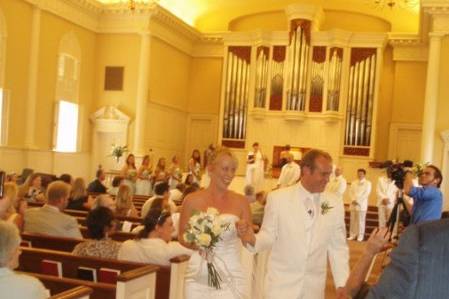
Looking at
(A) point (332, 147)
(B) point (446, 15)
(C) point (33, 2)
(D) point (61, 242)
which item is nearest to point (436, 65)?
(B) point (446, 15)

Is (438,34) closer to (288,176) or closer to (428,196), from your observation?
(288,176)

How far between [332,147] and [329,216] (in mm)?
17998

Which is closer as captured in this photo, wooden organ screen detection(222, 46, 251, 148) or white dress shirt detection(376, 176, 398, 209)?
white dress shirt detection(376, 176, 398, 209)

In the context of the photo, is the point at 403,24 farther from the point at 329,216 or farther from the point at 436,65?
the point at 329,216

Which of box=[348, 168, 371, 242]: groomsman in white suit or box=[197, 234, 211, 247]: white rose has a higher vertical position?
box=[197, 234, 211, 247]: white rose

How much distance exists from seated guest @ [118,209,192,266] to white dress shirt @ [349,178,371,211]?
1001cm

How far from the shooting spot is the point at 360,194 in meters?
14.8

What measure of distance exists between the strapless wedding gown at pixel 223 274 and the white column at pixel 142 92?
1574 cm

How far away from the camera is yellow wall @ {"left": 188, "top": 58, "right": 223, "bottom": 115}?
78.0 ft

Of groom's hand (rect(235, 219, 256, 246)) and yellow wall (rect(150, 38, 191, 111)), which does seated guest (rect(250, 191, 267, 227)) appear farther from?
yellow wall (rect(150, 38, 191, 111))

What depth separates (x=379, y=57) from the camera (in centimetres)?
2094

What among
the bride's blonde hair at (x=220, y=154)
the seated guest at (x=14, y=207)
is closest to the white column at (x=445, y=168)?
the seated guest at (x=14, y=207)

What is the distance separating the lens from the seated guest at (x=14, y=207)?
5933mm

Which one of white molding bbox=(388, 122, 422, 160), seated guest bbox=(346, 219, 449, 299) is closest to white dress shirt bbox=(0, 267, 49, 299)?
seated guest bbox=(346, 219, 449, 299)
